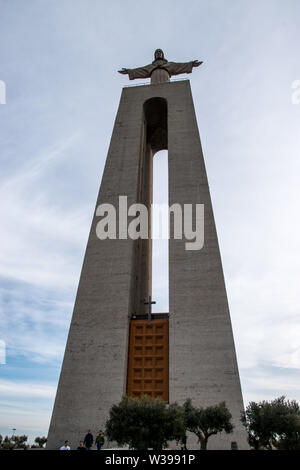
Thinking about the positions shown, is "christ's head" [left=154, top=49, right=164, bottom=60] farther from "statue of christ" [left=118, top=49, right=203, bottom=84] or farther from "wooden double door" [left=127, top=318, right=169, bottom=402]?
"wooden double door" [left=127, top=318, right=169, bottom=402]

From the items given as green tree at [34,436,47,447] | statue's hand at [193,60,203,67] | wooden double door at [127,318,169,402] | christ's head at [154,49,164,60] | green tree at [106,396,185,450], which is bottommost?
green tree at [106,396,185,450]

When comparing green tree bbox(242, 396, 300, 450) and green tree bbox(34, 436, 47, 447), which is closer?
green tree bbox(242, 396, 300, 450)

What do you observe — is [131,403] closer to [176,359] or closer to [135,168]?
[176,359]

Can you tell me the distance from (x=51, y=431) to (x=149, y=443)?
6758 millimetres

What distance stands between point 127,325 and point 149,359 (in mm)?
1833

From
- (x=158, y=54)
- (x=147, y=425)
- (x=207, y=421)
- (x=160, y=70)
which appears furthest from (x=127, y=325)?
(x=158, y=54)

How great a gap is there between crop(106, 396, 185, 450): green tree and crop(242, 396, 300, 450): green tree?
2.56 meters

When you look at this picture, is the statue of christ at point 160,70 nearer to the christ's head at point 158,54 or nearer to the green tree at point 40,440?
the christ's head at point 158,54

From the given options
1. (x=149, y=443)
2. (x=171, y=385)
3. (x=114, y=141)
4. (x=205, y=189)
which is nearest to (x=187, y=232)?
(x=205, y=189)

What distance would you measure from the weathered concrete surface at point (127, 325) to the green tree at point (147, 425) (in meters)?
4.58

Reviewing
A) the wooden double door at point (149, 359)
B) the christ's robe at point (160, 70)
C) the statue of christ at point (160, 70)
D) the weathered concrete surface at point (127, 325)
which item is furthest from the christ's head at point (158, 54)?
the wooden double door at point (149, 359)

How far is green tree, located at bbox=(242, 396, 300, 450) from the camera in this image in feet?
34.7

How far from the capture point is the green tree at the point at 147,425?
10008mm

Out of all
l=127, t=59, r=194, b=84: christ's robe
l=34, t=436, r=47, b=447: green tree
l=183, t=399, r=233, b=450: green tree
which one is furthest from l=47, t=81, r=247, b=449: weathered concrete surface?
l=34, t=436, r=47, b=447: green tree
